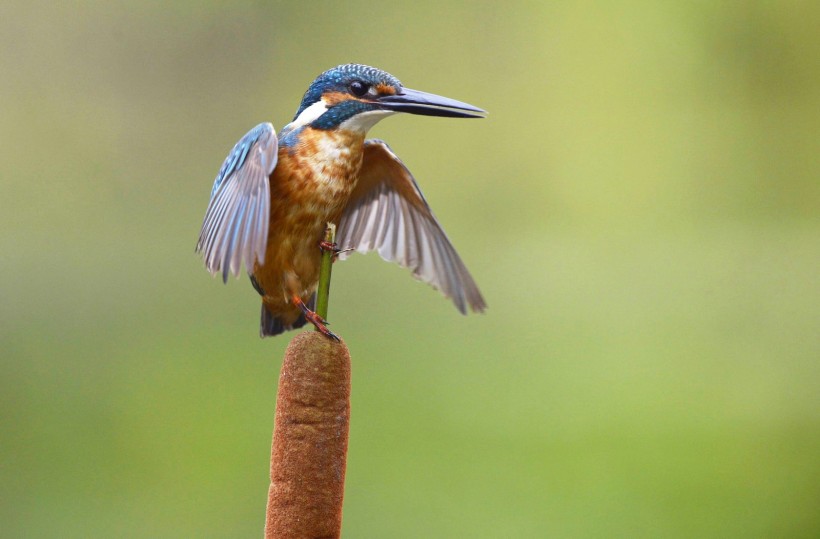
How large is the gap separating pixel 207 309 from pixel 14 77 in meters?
1.07

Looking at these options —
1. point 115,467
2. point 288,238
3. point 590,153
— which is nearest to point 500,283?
point 590,153

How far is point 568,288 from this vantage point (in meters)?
3.31

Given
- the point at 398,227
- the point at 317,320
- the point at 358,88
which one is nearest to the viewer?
the point at 317,320

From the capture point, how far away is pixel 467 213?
3.44 m

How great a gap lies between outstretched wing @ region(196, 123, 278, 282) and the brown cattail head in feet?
0.42

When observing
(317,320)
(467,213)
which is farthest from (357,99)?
(467,213)

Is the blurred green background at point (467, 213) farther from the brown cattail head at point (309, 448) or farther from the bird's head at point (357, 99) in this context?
the brown cattail head at point (309, 448)

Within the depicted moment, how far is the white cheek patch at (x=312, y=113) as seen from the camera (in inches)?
42.5

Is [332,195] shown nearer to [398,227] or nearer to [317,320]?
[398,227]

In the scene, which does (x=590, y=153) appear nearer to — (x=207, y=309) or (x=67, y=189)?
(x=207, y=309)

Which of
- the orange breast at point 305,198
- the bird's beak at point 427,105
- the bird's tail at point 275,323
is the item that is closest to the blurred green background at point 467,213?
the bird's tail at point 275,323

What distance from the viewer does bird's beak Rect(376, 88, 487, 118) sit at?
0.95 m

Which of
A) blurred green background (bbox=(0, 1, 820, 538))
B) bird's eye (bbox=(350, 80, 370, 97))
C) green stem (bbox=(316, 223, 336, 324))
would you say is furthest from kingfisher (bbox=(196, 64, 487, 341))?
blurred green background (bbox=(0, 1, 820, 538))

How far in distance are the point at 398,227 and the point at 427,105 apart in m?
0.21
